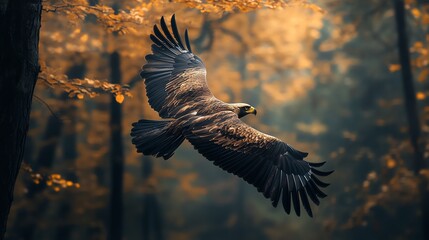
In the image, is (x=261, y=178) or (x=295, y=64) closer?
(x=261, y=178)

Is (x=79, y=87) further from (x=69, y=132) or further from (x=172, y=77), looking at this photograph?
(x=69, y=132)

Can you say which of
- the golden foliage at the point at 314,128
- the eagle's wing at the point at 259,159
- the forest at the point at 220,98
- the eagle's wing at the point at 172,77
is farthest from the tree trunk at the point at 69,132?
the golden foliage at the point at 314,128

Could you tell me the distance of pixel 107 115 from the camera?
15.3 meters

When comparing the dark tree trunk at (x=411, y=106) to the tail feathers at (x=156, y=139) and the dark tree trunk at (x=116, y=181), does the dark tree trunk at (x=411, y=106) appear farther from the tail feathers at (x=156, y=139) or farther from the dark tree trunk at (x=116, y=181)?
the tail feathers at (x=156, y=139)

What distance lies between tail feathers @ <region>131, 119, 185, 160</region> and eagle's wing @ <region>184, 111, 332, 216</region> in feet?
0.81

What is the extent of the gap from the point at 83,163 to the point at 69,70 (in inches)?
107

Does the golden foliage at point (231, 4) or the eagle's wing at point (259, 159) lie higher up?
the golden foliage at point (231, 4)

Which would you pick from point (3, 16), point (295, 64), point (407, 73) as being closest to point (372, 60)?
point (295, 64)

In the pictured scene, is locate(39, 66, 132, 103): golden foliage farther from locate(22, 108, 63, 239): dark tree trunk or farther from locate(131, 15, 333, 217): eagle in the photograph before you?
locate(22, 108, 63, 239): dark tree trunk

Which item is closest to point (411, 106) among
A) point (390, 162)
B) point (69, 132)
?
point (390, 162)

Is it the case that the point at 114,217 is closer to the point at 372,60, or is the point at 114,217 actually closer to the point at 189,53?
the point at 189,53

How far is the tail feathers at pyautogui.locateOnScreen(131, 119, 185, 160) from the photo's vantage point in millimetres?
5922

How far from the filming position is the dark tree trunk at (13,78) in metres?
4.54

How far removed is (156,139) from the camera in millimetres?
6074
